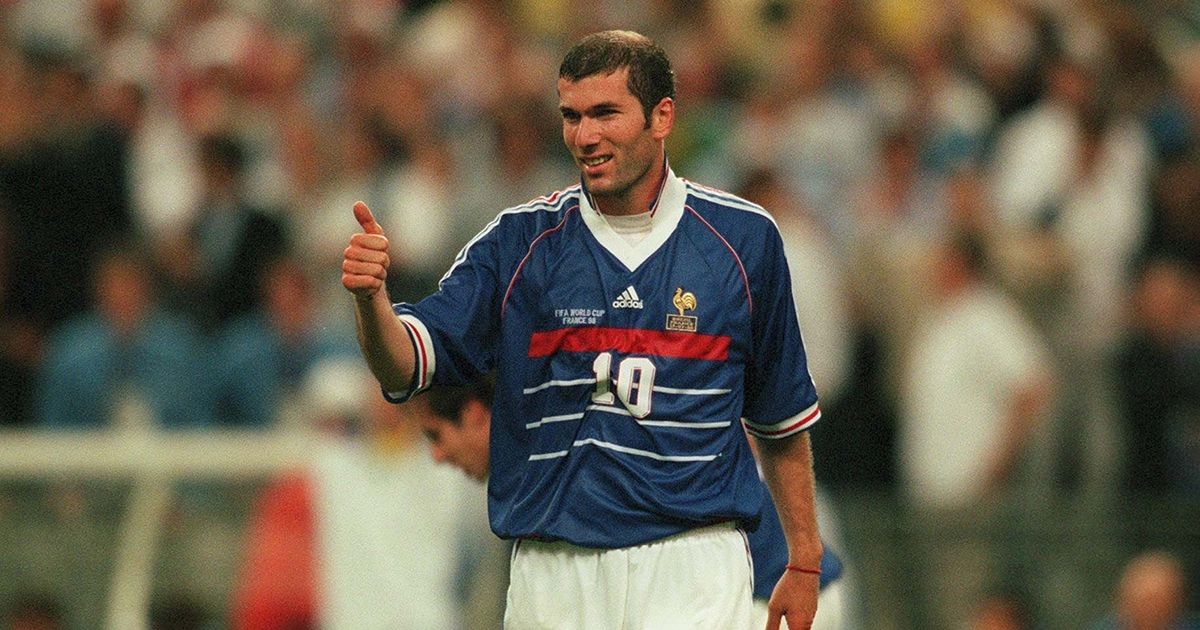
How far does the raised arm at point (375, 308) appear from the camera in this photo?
512 cm

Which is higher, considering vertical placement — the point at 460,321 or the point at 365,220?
the point at 365,220

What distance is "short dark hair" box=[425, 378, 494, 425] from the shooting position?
657cm

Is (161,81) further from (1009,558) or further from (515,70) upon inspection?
(1009,558)

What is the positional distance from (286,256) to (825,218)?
9.20ft

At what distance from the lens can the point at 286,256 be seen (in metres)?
11.6

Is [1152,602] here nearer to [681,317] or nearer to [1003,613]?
[1003,613]

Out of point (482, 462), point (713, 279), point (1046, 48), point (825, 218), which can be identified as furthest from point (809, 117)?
point (713, 279)

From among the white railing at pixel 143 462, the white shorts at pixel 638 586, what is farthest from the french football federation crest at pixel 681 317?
the white railing at pixel 143 462

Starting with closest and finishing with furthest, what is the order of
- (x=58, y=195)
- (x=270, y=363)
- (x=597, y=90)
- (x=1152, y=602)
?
(x=597, y=90), (x=1152, y=602), (x=270, y=363), (x=58, y=195)

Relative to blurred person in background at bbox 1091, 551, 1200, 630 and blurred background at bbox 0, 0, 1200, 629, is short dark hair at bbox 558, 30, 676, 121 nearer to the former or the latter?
blurred background at bbox 0, 0, 1200, 629

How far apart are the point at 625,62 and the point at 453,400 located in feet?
4.87

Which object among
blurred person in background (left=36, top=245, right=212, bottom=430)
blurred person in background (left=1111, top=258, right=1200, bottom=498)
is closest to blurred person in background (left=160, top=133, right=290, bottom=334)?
blurred person in background (left=36, top=245, right=212, bottom=430)

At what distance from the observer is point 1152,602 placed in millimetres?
10117

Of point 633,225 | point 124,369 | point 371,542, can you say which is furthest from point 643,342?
point 124,369
